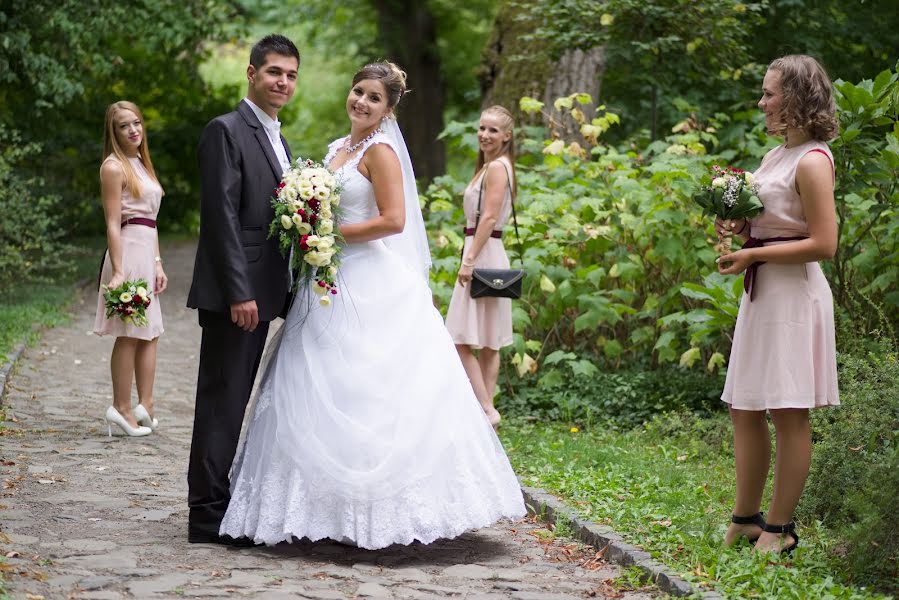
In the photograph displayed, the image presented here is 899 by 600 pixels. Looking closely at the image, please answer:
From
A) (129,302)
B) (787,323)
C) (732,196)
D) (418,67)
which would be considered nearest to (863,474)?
(787,323)

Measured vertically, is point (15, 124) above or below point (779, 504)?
above

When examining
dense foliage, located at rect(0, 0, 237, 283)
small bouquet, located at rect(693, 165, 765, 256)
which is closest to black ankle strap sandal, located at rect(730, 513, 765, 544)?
small bouquet, located at rect(693, 165, 765, 256)

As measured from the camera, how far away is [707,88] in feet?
47.8

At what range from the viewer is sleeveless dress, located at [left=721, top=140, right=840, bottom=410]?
5.01 m

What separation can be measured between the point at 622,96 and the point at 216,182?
10.8 metres

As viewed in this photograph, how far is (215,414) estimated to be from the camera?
18.6ft

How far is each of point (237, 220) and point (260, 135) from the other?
1.59ft

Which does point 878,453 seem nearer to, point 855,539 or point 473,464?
point 855,539

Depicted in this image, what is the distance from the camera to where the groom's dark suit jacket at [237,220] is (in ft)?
17.9

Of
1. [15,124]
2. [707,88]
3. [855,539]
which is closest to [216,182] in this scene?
[855,539]

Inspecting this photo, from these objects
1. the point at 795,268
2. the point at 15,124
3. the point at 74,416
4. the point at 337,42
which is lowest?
the point at 74,416

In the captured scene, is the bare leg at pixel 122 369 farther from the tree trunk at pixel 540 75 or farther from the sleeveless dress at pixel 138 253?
the tree trunk at pixel 540 75

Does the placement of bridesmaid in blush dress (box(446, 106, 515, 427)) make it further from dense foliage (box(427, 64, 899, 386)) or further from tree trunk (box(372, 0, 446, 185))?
tree trunk (box(372, 0, 446, 185))

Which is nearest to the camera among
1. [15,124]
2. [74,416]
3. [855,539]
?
[855,539]
